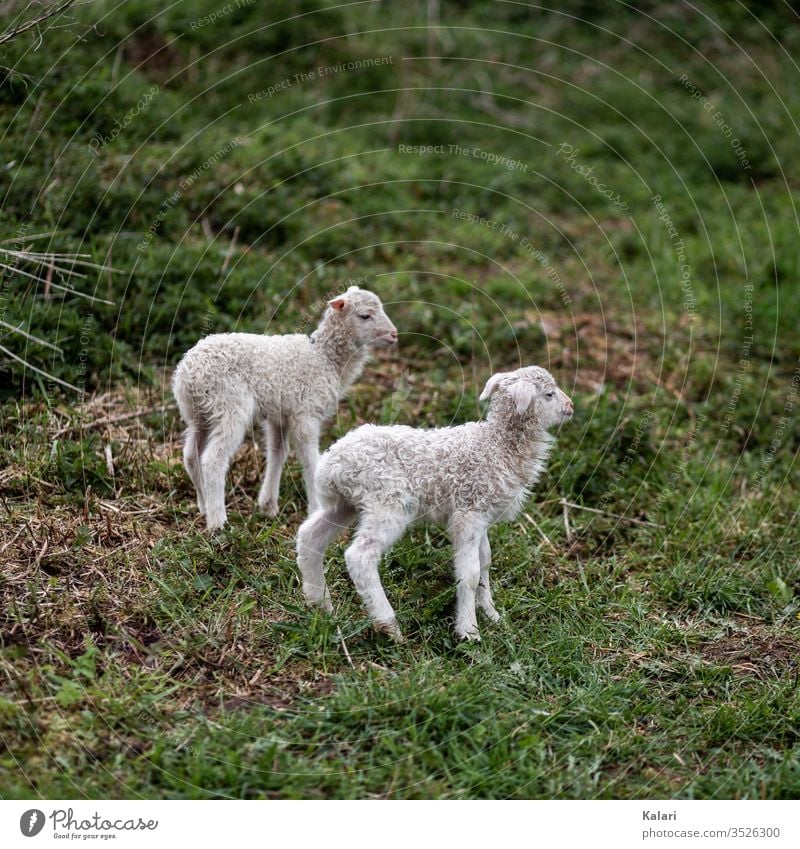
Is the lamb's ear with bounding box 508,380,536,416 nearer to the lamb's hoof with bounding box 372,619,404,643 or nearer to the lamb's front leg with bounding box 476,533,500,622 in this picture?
the lamb's front leg with bounding box 476,533,500,622

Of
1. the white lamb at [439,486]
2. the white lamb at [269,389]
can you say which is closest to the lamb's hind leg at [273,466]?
the white lamb at [269,389]

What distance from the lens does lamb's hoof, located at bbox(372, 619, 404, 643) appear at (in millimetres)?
6492

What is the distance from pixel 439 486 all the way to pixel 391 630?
40.1 inches

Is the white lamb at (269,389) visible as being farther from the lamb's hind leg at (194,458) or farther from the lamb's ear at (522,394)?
the lamb's ear at (522,394)

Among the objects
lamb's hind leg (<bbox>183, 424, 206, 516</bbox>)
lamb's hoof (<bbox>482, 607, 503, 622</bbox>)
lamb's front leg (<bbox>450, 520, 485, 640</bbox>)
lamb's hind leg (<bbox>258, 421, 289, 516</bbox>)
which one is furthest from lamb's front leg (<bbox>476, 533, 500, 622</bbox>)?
lamb's hind leg (<bbox>183, 424, 206, 516</bbox>)

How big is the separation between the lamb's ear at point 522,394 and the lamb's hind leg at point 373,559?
1176mm

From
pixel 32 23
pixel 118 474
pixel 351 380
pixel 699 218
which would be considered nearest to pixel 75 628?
pixel 118 474

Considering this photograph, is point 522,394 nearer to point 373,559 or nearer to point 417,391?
point 373,559

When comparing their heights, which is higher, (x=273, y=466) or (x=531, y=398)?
(x=531, y=398)

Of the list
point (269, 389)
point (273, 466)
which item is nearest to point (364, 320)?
point (269, 389)

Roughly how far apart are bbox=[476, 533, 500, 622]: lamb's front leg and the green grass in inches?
4.9

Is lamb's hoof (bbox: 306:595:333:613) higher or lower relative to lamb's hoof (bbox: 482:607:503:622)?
higher

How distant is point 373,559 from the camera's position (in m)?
6.33

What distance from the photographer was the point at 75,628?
252 inches
